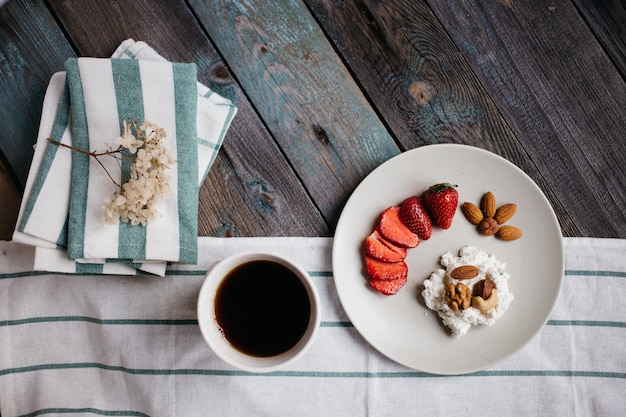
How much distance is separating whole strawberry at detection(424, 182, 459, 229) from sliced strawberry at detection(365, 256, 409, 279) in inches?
3.9

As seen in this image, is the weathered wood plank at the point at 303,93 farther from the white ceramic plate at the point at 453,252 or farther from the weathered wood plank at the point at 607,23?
the weathered wood plank at the point at 607,23

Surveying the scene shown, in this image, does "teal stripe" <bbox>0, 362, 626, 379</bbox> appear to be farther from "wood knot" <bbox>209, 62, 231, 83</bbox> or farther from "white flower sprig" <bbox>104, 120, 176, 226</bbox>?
"wood knot" <bbox>209, 62, 231, 83</bbox>

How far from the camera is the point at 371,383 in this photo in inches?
35.8

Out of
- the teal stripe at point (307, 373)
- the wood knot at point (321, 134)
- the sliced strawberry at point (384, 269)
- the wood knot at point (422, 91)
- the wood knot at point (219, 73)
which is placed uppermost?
the wood knot at point (219, 73)

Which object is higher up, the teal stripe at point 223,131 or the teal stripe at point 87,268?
the teal stripe at point 223,131

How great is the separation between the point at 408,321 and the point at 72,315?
22.6 inches

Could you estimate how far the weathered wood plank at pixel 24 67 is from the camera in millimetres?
925

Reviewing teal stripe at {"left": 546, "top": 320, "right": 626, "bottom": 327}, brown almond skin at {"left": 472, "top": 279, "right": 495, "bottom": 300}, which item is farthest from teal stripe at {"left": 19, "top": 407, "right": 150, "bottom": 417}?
teal stripe at {"left": 546, "top": 320, "right": 626, "bottom": 327}

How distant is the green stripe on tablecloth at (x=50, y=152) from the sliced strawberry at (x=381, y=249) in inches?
20.5

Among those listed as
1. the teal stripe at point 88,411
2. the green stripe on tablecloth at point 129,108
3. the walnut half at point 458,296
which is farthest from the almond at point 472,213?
the teal stripe at point 88,411

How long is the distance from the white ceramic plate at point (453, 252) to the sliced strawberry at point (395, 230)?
0.07 feet

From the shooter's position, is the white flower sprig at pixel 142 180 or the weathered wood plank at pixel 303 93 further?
the weathered wood plank at pixel 303 93

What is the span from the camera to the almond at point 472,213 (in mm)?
889

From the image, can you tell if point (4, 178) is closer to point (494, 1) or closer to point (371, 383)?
point (371, 383)
